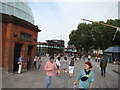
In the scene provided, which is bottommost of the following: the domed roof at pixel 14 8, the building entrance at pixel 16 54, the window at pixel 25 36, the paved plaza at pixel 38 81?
the paved plaza at pixel 38 81

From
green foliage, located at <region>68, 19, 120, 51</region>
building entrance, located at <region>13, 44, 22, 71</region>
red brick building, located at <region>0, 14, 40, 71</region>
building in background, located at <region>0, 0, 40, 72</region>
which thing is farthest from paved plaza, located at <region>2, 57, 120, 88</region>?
green foliage, located at <region>68, 19, 120, 51</region>

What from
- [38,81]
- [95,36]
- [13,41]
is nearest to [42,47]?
[95,36]

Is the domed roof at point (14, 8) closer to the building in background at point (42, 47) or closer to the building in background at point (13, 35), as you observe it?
the building in background at point (13, 35)

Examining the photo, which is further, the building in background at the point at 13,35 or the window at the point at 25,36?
Result: the window at the point at 25,36

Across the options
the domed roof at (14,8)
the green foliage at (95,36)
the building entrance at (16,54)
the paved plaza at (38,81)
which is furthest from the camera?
the green foliage at (95,36)

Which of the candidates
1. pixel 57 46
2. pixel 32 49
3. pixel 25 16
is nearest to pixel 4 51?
pixel 32 49

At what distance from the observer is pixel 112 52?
25.7 meters

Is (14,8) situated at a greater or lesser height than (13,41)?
greater

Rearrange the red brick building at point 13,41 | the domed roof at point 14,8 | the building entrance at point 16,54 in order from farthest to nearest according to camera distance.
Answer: the domed roof at point 14,8, the building entrance at point 16,54, the red brick building at point 13,41

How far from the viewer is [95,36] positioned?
142ft

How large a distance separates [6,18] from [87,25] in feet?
137

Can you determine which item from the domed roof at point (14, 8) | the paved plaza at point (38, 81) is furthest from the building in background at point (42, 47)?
the paved plaza at point (38, 81)

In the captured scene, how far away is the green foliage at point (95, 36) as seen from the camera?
3809 centimetres

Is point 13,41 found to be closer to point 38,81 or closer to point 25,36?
point 25,36
